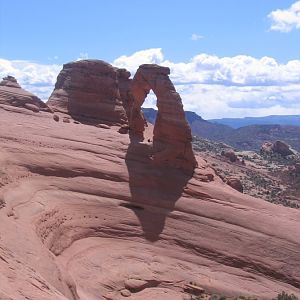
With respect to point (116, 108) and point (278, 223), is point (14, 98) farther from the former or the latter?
point (278, 223)

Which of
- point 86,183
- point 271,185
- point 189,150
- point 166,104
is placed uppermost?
point 166,104

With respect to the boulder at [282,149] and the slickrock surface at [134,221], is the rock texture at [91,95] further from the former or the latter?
the boulder at [282,149]

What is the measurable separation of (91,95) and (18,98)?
27.6 feet

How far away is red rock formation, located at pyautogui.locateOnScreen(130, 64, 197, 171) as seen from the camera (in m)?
30.3

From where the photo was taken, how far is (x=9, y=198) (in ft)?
73.4

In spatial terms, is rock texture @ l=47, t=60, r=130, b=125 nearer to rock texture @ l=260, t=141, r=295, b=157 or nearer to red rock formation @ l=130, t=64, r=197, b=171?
red rock formation @ l=130, t=64, r=197, b=171

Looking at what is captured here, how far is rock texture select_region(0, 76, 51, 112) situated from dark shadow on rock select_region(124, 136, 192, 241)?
1077cm

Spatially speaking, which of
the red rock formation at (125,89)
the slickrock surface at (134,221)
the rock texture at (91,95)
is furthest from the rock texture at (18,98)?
the red rock formation at (125,89)

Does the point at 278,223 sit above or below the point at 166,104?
below

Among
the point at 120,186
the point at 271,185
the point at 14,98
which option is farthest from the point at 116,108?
the point at 271,185

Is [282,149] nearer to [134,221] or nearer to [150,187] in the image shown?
[150,187]

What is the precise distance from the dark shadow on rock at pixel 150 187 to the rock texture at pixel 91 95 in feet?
44.4

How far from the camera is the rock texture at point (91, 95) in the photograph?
4424 cm

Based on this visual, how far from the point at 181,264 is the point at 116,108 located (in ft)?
71.6
